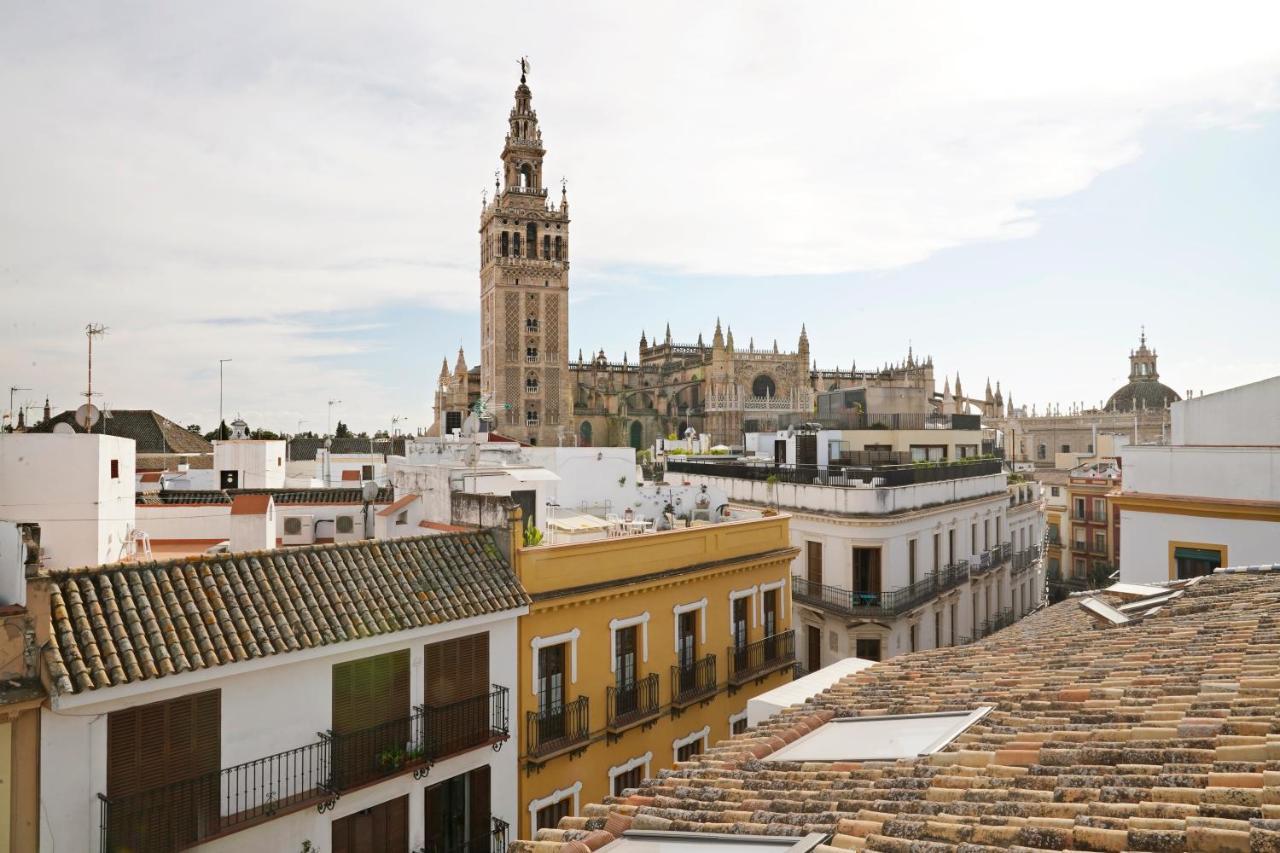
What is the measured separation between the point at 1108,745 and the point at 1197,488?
11182mm

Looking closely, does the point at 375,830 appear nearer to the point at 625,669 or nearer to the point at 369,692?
the point at 369,692

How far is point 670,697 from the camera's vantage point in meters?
13.4

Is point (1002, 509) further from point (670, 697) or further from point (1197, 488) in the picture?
point (670, 697)

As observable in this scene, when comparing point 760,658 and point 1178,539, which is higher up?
point 1178,539

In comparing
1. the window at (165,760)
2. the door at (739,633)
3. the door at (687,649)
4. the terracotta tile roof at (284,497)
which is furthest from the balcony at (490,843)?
the terracotta tile roof at (284,497)

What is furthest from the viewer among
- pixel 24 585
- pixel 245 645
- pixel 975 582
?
pixel 975 582

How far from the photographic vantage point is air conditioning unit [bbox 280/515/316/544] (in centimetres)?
1792

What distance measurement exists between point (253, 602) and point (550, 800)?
5.31 m

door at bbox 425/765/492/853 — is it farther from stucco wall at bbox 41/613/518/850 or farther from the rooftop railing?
the rooftop railing

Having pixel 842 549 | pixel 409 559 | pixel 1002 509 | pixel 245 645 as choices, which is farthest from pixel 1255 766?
pixel 1002 509

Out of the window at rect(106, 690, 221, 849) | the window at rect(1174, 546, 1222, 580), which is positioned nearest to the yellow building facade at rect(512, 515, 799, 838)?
the window at rect(106, 690, 221, 849)

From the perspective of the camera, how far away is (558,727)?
11.6 meters

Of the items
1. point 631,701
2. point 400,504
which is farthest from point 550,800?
point 400,504

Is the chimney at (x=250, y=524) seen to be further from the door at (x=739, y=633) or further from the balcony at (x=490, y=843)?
the door at (x=739, y=633)
